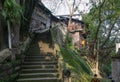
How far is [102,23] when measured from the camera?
2161cm

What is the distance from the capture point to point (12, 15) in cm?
848

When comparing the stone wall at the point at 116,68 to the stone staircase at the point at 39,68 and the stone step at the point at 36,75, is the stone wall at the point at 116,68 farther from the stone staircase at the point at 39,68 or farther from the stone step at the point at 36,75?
the stone step at the point at 36,75

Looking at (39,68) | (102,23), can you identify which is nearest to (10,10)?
(39,68)

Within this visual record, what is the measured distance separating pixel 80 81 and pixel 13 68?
361cm

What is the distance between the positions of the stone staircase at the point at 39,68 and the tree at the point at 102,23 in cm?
759

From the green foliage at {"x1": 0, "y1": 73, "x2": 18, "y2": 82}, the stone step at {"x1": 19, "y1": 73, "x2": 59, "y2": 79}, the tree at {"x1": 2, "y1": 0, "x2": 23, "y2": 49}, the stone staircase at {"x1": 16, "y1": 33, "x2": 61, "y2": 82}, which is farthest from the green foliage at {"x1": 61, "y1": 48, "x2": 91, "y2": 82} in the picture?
the tree at {"x1": 2, "y1": 0, "x2": 23, "y2": 49}

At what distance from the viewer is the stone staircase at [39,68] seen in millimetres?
9793

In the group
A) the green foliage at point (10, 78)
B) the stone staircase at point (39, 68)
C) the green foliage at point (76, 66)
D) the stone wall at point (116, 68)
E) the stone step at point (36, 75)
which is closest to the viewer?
the green foliage at point (10, 78)

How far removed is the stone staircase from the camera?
9793 mm

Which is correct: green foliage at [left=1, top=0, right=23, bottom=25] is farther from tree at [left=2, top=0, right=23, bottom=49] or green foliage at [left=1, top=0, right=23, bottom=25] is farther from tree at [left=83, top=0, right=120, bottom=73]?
tree at [left=83, top=0, right=120, bottom=73]

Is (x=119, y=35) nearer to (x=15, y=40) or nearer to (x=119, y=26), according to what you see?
(x=119, y=26)

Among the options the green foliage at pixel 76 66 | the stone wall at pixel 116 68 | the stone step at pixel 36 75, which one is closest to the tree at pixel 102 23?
the stone wall at pixel 116 68

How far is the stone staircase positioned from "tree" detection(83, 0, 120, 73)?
7.59m

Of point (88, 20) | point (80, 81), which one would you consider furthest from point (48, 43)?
point (88, 20)
